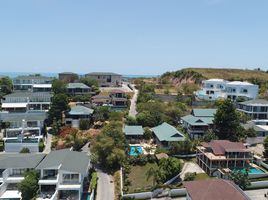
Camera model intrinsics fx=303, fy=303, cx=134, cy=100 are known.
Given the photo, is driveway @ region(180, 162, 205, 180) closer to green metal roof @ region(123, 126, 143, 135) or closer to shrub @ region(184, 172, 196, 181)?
shrub @ region(184, 172, 196, 181)

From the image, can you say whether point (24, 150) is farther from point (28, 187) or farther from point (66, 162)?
point (28, 187)

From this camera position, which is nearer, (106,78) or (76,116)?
(76,116)

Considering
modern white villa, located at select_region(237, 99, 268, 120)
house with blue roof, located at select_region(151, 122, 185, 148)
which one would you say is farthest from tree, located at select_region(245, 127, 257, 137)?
house with blue roof, located at select_region(151, 122, 185, 148)

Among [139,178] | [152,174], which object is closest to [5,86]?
[139,178]

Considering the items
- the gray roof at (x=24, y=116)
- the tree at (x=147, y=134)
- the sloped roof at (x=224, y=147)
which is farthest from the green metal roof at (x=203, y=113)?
the gray roof at (x=24, y=116)

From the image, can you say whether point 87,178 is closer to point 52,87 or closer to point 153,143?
point 153,143

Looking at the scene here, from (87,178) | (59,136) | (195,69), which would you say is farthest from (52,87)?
(195,69)
